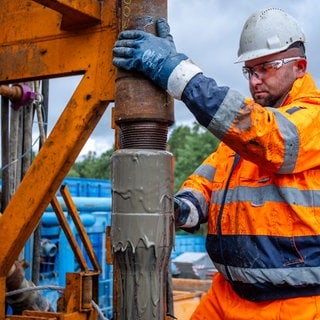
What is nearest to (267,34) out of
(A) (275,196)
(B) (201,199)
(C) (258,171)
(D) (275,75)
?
(D) (275,75)

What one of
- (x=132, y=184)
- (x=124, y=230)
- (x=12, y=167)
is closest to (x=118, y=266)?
(x=124, y=230)

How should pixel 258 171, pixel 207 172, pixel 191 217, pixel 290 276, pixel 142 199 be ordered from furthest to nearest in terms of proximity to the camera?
1. pixel 207 172
2. pixel 191 217
3. pixel 258 171
4. pixel 290 276
5. pixel 142 199

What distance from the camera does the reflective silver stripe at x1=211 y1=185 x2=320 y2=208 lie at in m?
2.63

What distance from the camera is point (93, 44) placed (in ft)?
10.00

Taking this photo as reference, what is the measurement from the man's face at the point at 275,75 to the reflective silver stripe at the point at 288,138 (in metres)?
0.40

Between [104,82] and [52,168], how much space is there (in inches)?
18.7

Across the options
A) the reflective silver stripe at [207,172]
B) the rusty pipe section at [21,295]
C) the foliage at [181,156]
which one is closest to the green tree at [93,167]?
the foliage at [181,156]

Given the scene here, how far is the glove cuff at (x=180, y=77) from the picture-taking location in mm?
2355

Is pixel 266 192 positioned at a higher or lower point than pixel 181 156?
lower

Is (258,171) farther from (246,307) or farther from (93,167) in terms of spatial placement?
(93,167)

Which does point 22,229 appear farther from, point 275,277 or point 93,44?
point 275,277

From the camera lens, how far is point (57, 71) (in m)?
3.17

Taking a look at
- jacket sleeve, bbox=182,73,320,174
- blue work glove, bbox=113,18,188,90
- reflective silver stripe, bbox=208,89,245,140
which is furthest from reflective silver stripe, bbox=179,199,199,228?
blue work glove, bbox=113,18,188,90

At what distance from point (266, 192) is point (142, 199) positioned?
25.0 inches
